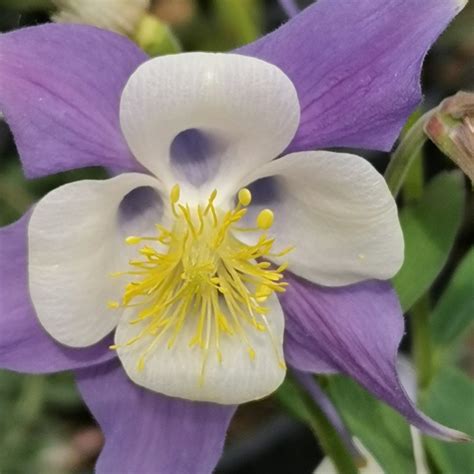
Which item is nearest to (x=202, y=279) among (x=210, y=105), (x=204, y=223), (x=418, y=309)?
(x=204, y=223)

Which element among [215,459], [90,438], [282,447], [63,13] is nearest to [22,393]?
[90,438]

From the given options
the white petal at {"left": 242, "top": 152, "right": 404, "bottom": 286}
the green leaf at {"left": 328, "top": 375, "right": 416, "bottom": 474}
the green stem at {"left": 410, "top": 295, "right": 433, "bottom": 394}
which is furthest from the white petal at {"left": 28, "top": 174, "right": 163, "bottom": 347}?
the green stem at {"left": 410, "top": 295, "right": 433, "bottom": 394}

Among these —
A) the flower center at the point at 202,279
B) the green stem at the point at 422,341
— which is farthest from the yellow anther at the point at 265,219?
the green stem at the point at 422,341

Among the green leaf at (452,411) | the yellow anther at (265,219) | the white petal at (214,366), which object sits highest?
the yellow anther at (265,219)

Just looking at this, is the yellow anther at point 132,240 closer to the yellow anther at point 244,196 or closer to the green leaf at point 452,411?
the yellow anther at point 244,196

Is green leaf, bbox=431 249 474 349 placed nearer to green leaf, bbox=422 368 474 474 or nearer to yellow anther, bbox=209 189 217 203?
green leaf, bbox=422 368 474 474
